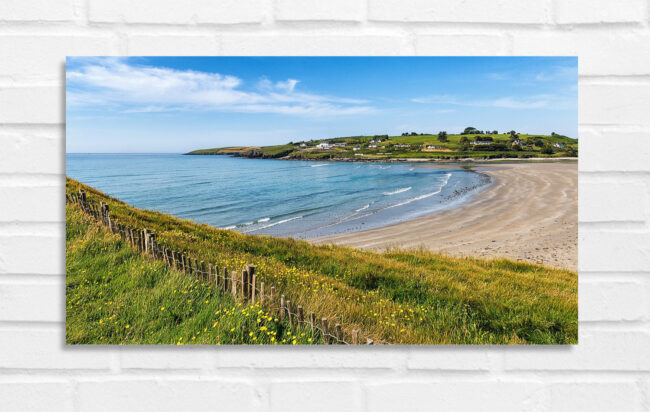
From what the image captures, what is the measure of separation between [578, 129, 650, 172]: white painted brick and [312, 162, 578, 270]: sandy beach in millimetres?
95

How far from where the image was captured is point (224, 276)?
67.8 inches

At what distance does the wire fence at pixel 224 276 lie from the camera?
162 cm

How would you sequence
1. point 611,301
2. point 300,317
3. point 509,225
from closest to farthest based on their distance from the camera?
point 300,317
point 611,301
point 509,225

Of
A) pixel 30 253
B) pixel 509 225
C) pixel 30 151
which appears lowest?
pixel 30 253

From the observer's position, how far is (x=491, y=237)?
2338 millimetres
